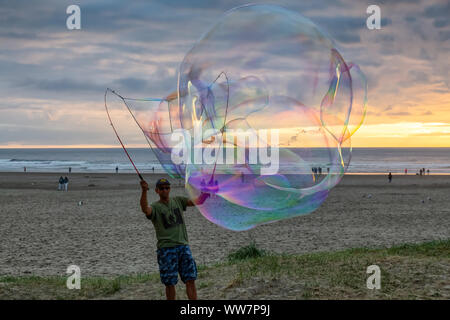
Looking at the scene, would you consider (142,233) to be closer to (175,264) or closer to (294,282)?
(294,282)

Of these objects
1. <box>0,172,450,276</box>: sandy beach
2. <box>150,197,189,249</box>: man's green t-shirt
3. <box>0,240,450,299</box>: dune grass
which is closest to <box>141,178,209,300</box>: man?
<box>150,197,189,249</box>: man's green t-shirt

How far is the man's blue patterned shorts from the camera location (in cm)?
659

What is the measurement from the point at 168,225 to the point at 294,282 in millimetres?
2806

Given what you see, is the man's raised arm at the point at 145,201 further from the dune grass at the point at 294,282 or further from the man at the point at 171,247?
the dune grass at the point at 294,282

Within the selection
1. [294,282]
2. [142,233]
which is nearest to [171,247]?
[294,282]

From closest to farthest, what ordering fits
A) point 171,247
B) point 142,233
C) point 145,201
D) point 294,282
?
1. point 145,201
2. point 171,247
3. point 294,282
4. point 142,233

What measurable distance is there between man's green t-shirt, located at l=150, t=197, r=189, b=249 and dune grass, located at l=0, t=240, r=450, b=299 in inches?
67.8

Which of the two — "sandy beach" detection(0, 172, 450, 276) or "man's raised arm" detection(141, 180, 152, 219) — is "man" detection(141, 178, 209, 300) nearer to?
"man's raised arm" detection(141, 180, 152, 219)

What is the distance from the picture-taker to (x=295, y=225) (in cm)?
2117

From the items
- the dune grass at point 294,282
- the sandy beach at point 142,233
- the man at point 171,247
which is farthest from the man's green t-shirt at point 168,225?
the sandy beach at point 142,233

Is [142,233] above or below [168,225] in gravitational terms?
below

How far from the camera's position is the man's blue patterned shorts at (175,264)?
6.59 meters

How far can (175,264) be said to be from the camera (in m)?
6.62

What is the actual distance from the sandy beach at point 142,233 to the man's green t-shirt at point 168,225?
621 centimetres
